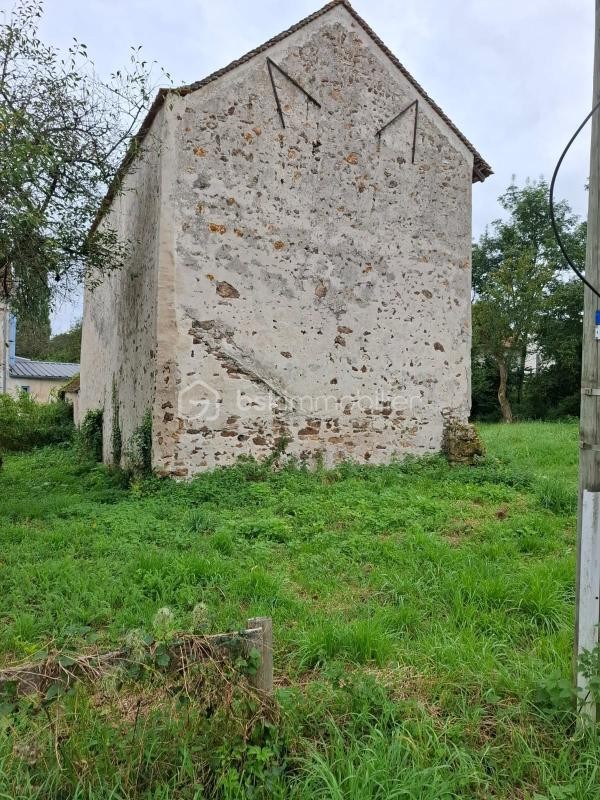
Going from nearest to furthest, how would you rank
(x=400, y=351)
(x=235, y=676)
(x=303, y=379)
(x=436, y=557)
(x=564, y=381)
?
1. (x=235, y=676)
2. (x=436, y=557)
3. (x=303, y=379)
4. (x=400, y=351)
5. (x=564, y=381)

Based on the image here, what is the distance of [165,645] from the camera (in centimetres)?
225

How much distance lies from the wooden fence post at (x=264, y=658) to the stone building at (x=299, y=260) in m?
5.52

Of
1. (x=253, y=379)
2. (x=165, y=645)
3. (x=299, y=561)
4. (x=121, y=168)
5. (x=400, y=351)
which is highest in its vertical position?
(x=121, y=168)

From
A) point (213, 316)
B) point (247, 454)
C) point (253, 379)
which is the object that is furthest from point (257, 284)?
point (247, 454)

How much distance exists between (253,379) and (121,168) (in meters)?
4.10

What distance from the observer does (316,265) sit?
8.62 meters

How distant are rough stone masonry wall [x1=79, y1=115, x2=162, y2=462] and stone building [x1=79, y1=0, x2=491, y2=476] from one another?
0.23 feet

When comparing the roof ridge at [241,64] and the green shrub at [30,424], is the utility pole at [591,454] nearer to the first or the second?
the roof ridge at [241,64]

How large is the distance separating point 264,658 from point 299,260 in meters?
7.10

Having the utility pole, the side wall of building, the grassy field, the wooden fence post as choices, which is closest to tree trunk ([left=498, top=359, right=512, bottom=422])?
the grassy field

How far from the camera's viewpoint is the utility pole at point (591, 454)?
2.49 m

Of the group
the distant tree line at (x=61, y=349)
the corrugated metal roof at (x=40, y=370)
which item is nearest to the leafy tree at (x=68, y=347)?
the distant tree line at (x=61, y=349)

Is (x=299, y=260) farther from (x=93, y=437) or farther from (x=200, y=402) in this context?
(x=93, y=437)

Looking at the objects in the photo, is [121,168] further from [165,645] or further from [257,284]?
[165,645]
